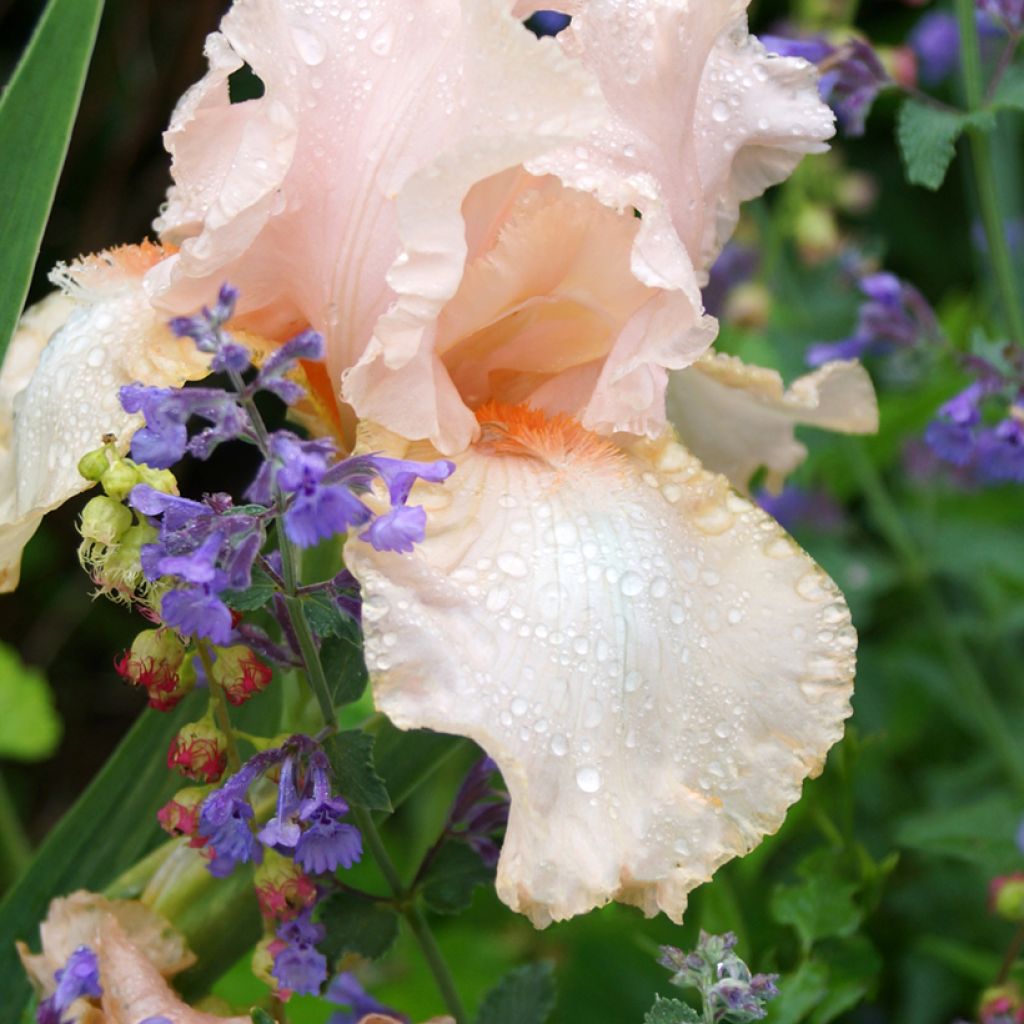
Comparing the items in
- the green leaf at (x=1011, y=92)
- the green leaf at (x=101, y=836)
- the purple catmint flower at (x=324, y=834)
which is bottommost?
the green leaf at (x=101, y=836)

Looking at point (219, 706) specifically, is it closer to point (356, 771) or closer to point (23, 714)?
point (356, 771)

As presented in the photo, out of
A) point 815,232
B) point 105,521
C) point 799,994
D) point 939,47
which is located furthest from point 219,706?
point 939,47

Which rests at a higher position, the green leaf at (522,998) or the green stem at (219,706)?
the green stem at (219,706)

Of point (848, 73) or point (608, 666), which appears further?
point (848, 73)

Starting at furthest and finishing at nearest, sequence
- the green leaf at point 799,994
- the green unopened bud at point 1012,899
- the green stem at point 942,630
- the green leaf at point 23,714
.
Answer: the green leaf at point 23,714
the green stem at point 942,630
the green unopened bud at point 1012,899
the green leaf at point 799,994

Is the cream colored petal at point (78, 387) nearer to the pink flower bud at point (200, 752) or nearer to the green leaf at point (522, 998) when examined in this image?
the pink flower bud at point (200, 752)

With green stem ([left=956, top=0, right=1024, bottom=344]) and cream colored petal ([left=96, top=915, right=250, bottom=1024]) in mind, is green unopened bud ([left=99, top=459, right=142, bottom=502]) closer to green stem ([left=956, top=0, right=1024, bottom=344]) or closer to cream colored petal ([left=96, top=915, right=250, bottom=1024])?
cream colored petal ([left=96, top=915, right=250, bottom=1024])

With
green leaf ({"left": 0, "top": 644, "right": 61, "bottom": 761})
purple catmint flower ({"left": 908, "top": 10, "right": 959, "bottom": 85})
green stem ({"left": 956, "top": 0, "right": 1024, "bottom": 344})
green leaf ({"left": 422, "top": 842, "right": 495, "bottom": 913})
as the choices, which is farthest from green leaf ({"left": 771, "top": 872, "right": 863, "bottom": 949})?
purple catmint flower ({"left": 908, "top": 10, "right": 959, "bottom": 85})

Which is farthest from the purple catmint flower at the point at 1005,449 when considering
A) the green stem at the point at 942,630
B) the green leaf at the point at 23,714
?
the green leaf at the point at 23,714
